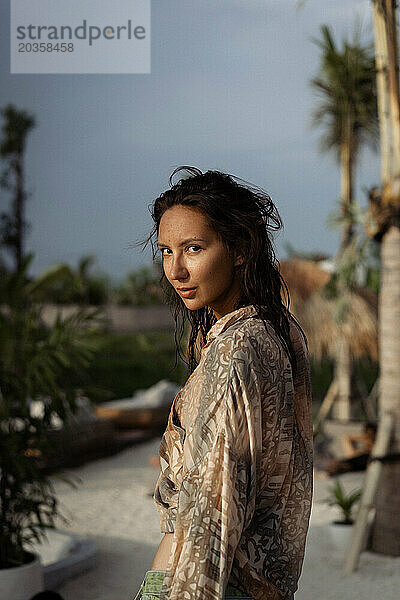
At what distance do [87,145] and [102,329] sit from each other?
1103 centimetres

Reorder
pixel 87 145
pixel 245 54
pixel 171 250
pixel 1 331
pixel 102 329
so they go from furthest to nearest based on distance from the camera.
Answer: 1. pixel 87 145
2. pixel 245 54
3. pixel 1 331
4. pixel 102 329
5. pixel 171 250

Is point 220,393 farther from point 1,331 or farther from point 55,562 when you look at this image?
point 55,562

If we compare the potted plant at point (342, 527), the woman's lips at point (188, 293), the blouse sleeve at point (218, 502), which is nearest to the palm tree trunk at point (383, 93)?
the potted plant at point (342, 527)

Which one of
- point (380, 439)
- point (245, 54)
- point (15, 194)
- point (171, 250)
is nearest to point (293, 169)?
point (245, 54)

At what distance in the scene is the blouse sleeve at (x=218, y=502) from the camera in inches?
39.2

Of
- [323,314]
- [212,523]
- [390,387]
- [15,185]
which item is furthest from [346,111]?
[212,523]

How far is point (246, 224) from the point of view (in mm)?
1106

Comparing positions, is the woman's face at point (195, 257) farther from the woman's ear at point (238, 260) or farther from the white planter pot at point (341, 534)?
the white planter pot at point (341, 534)

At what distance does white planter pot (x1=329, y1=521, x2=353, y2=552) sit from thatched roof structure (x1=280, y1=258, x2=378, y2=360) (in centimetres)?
252

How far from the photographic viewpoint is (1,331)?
3.35 m

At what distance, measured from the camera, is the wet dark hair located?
1.10 metres

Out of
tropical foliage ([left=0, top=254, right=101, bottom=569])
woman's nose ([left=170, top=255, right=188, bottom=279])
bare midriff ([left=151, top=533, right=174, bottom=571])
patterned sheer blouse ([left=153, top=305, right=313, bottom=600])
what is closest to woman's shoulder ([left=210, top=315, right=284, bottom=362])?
patterned sheer blouse ([left=153, top=305, right=313, bottom=600])

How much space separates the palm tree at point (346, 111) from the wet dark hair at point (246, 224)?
5.46 metres

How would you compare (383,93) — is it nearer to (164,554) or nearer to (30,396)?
(30,396)
